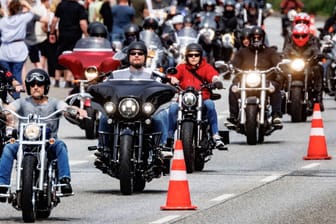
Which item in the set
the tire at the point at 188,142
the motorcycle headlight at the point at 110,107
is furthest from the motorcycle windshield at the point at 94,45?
the motorcycle headlight at the point at 110,107

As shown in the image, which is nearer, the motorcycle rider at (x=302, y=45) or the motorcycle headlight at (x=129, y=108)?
the motorcycle headlight at (x=129, y=108)

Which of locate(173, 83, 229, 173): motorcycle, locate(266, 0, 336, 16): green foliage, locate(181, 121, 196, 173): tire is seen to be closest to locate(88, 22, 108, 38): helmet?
locate(173, 83, 229, 173): motorcycle

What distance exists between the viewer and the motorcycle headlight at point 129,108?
18.4 metres

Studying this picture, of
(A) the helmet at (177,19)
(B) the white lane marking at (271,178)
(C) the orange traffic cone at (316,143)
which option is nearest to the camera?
(B) the white lane marking at (271,178)

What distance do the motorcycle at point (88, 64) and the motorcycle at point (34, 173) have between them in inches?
390

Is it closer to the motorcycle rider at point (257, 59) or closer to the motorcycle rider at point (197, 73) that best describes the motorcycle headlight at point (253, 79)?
the motorcycle rider at point (257, 59)

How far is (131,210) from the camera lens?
16.6 metres

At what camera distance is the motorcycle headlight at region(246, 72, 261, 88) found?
999 inches

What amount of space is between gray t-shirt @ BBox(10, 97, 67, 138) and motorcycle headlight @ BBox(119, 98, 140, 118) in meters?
2.15

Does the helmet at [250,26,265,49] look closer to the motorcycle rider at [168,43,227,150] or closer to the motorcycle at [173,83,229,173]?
the motorcycle rider at [168,43,227,150]

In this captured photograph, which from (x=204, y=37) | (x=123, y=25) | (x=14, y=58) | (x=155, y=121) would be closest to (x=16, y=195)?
(x=155, y=121)

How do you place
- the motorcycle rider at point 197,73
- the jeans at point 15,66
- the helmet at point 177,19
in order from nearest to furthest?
the motorcycle rider at point 197,73
the jeans at point 15,66
the helmet at point 177,19

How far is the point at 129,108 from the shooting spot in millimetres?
18391

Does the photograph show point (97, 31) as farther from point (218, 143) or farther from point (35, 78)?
point (35, 78)
